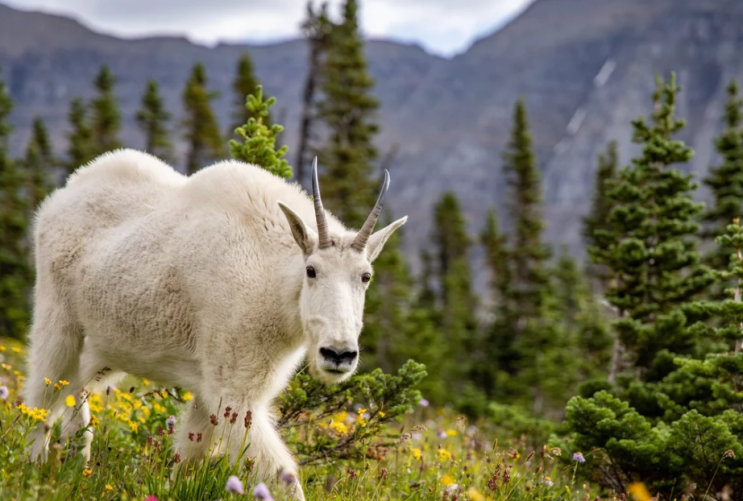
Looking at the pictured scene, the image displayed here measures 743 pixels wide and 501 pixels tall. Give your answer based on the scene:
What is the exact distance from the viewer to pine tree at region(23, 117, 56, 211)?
39219mm

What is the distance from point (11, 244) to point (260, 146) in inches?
1400

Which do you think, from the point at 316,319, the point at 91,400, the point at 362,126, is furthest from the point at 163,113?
the point at 316,319

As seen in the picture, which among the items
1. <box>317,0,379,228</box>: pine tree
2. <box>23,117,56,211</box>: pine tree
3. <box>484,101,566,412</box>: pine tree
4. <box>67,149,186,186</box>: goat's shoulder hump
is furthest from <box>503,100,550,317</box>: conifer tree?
<box>23,117,56,211</box>: pine tree

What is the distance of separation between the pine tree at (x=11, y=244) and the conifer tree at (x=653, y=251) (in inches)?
1157

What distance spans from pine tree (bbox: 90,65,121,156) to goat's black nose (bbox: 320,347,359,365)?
35.8m

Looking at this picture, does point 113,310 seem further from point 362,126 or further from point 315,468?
point 362,126

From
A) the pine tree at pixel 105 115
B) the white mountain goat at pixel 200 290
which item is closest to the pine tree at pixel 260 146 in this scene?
the white mountain goat at pixel 200 290

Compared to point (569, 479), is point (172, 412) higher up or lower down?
higher up

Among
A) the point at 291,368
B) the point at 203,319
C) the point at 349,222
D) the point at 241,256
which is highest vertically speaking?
the point at 241,256

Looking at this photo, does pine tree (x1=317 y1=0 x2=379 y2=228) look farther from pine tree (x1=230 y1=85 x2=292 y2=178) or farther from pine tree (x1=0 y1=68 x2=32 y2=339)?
pine tree (x1=230 y1=85 x2=292 y2=178)

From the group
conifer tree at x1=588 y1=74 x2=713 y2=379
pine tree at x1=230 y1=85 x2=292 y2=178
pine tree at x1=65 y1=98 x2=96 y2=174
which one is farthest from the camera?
pine tree at x1=65 y1=98 x2=96 y2=174

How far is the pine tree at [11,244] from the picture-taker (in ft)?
101

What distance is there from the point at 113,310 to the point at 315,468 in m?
2.23

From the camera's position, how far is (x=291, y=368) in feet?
16.1
